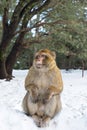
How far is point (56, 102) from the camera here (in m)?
5.54

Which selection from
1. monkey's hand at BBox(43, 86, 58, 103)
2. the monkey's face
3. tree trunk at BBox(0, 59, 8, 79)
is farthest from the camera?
tree trunk at BBox(0, 59, 8, 79)

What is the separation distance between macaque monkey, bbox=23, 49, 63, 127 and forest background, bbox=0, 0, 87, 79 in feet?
34.2

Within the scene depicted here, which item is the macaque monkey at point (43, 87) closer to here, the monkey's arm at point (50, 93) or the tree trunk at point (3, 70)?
the monkey's arm at point (50, 93)

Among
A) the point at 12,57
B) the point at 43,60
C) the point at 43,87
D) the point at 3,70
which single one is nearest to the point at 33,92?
the point at 43,87

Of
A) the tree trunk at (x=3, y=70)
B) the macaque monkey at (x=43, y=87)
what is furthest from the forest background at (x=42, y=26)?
the macaque monkey at (x=43, y=87)

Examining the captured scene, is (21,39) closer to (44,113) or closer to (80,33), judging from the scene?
(80,33)

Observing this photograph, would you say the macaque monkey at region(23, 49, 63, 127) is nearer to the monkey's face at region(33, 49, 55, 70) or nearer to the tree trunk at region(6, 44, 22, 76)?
the monkey's face at region(33, 49, 55, 70)

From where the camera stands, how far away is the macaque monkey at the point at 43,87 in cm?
521

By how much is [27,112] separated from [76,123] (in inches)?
35.2

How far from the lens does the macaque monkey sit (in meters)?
5.21

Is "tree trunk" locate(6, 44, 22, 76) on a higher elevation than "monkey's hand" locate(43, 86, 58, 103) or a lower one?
lower

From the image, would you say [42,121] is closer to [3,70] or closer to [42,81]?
[42,81]

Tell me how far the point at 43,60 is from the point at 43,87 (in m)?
0.46

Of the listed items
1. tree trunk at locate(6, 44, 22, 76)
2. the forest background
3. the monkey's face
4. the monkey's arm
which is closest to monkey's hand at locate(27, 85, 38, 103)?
the monkey's arm
